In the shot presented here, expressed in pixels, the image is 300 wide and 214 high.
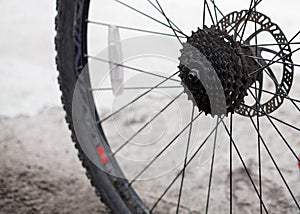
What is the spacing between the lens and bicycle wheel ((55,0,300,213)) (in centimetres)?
120

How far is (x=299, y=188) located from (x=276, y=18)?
117cm

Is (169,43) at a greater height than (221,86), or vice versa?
(169,43)

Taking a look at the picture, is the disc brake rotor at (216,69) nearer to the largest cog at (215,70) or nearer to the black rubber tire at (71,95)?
the largest cog at (215,70)

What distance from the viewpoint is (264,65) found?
4.16 ft

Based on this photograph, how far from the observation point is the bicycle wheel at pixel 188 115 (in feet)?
3.94

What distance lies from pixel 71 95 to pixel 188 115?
674mm

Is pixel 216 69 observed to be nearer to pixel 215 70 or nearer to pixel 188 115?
pixel 215 70

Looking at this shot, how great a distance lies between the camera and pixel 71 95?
4.72 feet

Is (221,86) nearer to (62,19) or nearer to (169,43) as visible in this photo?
(62,19)

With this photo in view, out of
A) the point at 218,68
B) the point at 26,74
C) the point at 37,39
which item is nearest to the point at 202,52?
the point at 218,68

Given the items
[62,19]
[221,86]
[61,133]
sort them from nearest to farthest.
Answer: [221,86] < [62,19] < [61,133]

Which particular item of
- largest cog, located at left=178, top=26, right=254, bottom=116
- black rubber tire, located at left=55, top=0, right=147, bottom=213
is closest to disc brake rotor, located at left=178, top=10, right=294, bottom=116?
largest cog, located at left=178, top=26, right=254, bottom=116

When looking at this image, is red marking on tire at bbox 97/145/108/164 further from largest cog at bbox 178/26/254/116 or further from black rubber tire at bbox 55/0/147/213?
largest cog at bbox 178/26/254/116

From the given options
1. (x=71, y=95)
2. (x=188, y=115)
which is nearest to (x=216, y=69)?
(x=71, y=95)
